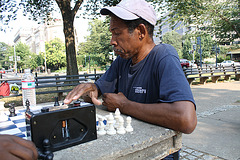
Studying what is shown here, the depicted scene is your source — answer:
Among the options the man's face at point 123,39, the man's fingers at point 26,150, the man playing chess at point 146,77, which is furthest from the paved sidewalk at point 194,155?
the man's fingers at point 26,150

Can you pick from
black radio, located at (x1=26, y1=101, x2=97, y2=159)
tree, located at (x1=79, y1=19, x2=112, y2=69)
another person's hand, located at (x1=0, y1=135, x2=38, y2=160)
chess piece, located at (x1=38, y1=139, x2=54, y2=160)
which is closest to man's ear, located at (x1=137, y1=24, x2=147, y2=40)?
black radio, located at (x1=26, y1=101, x2=97, y2=159)

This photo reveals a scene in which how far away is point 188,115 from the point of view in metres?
1.28

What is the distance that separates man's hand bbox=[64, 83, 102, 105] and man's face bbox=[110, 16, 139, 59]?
0.50m

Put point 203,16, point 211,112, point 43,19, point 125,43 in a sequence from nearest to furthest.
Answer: point 125,43
point 211,112
point 203,16
point 43,19

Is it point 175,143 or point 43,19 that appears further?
point 43,19

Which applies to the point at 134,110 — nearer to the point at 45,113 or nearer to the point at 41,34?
the point at 45,113

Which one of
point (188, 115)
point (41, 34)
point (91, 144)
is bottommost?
point (91, 144)

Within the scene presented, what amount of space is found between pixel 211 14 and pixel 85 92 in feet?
41.7

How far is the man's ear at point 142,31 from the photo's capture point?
1.66 metres

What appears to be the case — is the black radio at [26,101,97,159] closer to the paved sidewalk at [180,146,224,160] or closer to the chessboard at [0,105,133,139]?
the chessboard at [0,105,133,139]

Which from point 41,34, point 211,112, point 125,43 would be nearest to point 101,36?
point 211,112

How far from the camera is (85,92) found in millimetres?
1922

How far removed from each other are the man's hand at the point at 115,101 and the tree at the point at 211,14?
9.21 m

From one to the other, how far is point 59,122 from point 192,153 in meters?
2.84
